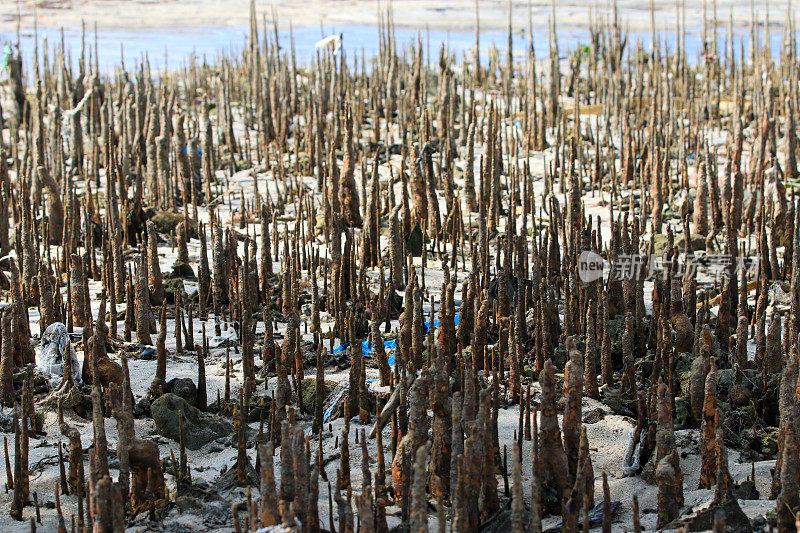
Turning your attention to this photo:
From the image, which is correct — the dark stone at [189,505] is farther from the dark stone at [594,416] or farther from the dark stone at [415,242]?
the dark stone at [415,242]

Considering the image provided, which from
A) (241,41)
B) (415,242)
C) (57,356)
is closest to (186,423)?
(57,356)

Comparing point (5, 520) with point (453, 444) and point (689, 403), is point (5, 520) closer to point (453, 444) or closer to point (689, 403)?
point (453, 444)

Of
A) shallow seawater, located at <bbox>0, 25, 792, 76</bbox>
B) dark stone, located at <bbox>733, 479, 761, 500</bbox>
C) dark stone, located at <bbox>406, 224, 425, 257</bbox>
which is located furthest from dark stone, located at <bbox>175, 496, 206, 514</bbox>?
shallow seawater, located at <bbox>0, 25, 792, 76</bbox>

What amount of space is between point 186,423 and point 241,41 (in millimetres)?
12605

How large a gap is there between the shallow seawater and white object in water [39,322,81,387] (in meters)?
10.4

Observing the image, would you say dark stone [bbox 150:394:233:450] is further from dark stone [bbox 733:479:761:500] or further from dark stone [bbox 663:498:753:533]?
dark stone [bbox 733:479:761:500]

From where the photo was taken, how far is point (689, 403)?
3.70m

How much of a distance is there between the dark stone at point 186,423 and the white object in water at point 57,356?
0.45 m

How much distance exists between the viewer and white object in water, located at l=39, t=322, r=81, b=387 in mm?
3866

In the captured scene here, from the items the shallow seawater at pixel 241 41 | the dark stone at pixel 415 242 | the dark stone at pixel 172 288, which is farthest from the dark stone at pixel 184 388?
the shallow seawater at pixel 241 41

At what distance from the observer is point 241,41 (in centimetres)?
1531

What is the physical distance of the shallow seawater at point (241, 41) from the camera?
46.8 feet

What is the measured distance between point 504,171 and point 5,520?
19.0 ft

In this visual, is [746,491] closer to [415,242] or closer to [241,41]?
[415,242]
